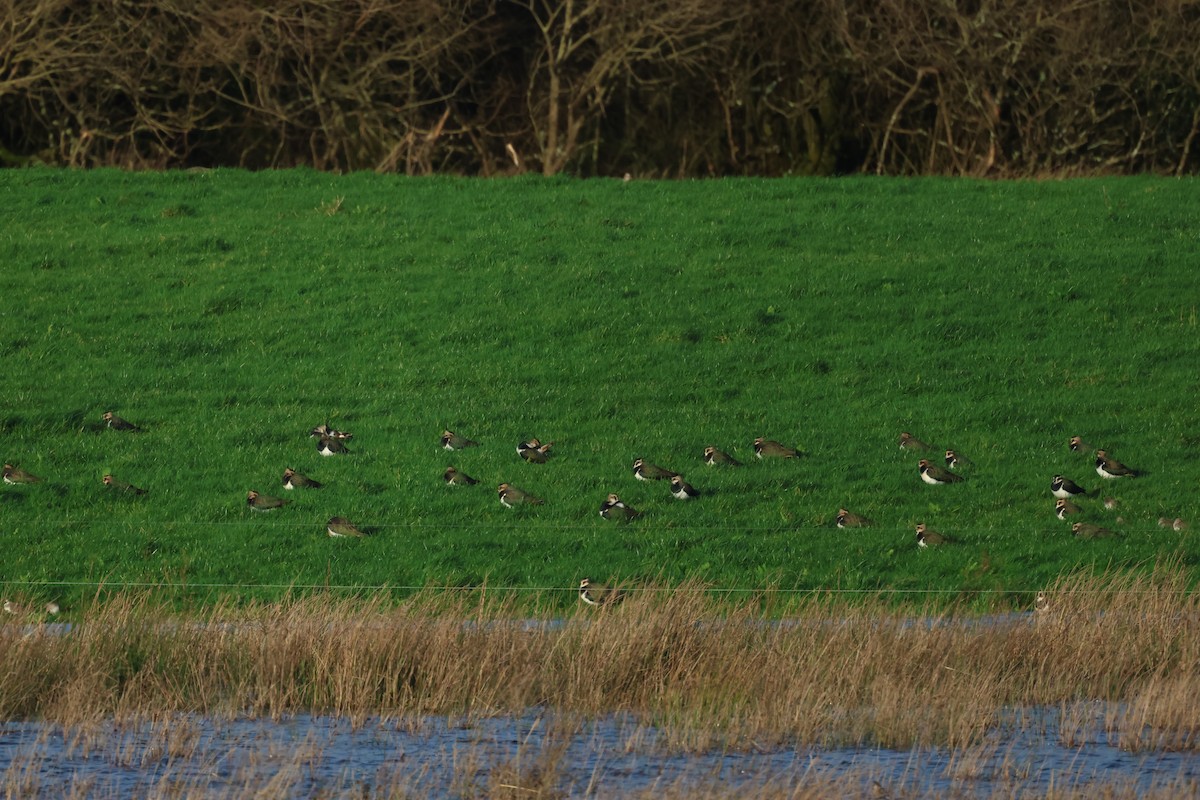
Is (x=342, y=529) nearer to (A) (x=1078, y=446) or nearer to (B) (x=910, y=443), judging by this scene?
(B) (x=910, y=443)

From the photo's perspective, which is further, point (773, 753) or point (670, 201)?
point (670, 201)

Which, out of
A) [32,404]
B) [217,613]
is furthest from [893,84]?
[217,613]

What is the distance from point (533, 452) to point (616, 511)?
2.26 metres

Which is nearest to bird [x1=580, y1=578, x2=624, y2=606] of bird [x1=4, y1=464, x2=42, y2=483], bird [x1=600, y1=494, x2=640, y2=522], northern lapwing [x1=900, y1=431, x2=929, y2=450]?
bird [x1=600, y1=494, x2=640, y2=522]

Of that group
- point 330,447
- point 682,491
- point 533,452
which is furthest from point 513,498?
point 330,447

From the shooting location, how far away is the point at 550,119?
37.9m

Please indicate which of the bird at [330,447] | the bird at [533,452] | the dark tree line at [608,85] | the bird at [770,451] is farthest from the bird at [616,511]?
the dark tree line at [608,85]

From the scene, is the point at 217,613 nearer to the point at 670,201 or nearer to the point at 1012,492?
the point at 1012,492

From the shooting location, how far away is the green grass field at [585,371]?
17.9 meters

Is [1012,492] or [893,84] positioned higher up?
[893,84]

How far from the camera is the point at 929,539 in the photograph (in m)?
17.8

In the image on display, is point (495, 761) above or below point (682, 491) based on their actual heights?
above

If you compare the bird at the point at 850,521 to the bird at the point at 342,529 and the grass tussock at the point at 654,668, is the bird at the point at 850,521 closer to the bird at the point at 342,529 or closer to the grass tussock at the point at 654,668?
the grass tussock at the point at 654,668

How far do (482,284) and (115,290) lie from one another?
588 cm
